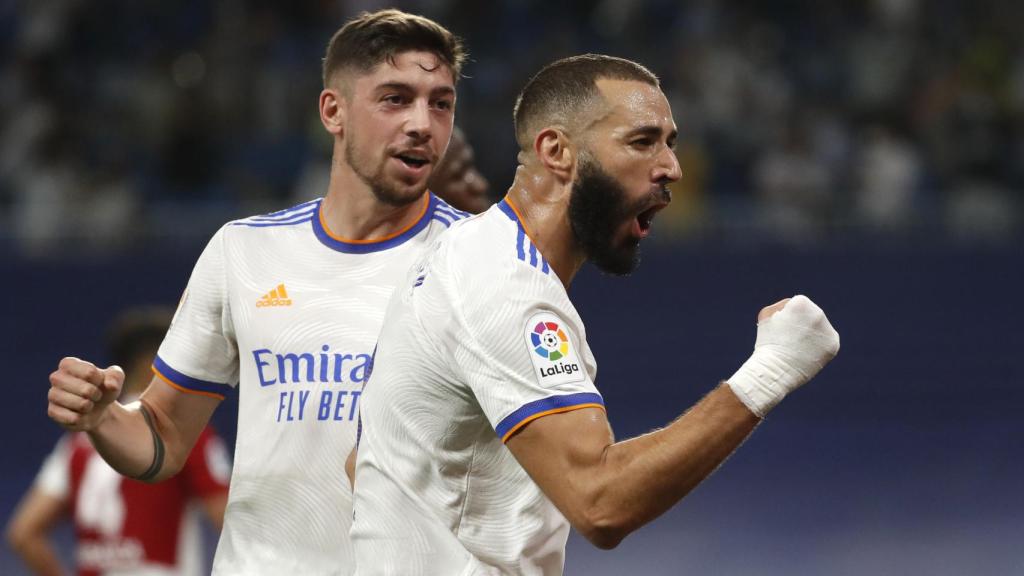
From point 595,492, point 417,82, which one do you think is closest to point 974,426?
point 417,82

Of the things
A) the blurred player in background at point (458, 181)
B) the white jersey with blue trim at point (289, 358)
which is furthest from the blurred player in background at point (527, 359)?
the blurred player in background at point (458, 181)

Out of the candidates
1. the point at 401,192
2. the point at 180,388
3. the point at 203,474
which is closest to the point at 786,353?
the point at 401,192

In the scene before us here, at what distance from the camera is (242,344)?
3.68m

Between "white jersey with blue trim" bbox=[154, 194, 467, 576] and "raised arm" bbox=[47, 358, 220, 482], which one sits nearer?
"raised arm" bbox=[47, 358, 220, 482]

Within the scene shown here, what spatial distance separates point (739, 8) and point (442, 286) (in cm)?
932

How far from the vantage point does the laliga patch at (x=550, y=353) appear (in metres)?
2.73

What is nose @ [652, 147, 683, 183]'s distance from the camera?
2.89 meters

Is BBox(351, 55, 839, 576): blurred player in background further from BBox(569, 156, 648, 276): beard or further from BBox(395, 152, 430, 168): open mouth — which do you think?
BBox(395, 152, 430, 168): open mouth

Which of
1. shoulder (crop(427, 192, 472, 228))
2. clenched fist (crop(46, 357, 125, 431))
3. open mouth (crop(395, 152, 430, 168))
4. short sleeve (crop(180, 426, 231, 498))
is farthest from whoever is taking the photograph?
short sleeve (crop(180, 426, 231, 498))

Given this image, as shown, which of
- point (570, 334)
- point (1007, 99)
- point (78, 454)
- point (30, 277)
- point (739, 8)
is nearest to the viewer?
point (570, 334)

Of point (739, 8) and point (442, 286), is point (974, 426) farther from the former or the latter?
point (442, 286)

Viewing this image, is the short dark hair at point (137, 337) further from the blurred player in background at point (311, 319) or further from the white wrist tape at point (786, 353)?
the white wrist tape at point (786, 353)

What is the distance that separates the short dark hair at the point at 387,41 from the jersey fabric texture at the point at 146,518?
6.82ft

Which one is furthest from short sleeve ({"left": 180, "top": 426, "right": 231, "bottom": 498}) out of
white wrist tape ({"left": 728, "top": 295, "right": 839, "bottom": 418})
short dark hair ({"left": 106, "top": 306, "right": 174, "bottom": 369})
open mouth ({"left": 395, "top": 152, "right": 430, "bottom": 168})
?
white wrist tape ({"left": 728, "top": 295, "right": 839, "bottom": 418})
